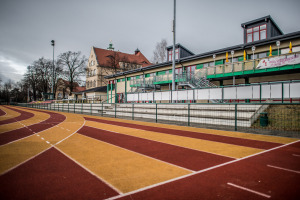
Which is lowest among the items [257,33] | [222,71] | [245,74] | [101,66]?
[245,74]

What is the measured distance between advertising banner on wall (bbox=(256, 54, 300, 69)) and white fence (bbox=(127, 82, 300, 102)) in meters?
6.90

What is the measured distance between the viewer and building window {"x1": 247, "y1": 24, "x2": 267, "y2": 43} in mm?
22609

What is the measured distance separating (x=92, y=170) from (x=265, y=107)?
10795 millimetres

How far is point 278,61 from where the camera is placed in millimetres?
16312

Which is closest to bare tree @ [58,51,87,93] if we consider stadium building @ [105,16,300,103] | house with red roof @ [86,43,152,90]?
house with red roof @ [86,43,152,90]

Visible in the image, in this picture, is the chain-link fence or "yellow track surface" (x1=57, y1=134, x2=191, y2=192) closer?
"yellow track surface" (x1=57, y1=134, x2=191, y2=192)

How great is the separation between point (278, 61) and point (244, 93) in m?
7.23

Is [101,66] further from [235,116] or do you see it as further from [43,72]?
[235,116]

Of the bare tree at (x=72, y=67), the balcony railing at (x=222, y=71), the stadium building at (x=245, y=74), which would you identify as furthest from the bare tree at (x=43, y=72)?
the balcony railing at (x=222, y=71)

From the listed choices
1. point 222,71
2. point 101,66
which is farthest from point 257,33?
point 101,66

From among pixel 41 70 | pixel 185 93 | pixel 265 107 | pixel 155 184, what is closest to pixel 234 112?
A: pixel 265 107

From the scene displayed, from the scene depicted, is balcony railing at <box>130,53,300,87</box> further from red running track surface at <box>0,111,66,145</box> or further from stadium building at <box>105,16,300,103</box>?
red running track surface at <box>0,111,66,145</box>

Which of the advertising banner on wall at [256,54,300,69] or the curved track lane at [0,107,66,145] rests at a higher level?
the advertising banner on wall at [256,54,300,69]

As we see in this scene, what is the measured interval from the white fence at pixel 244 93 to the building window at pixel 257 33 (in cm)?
1472
